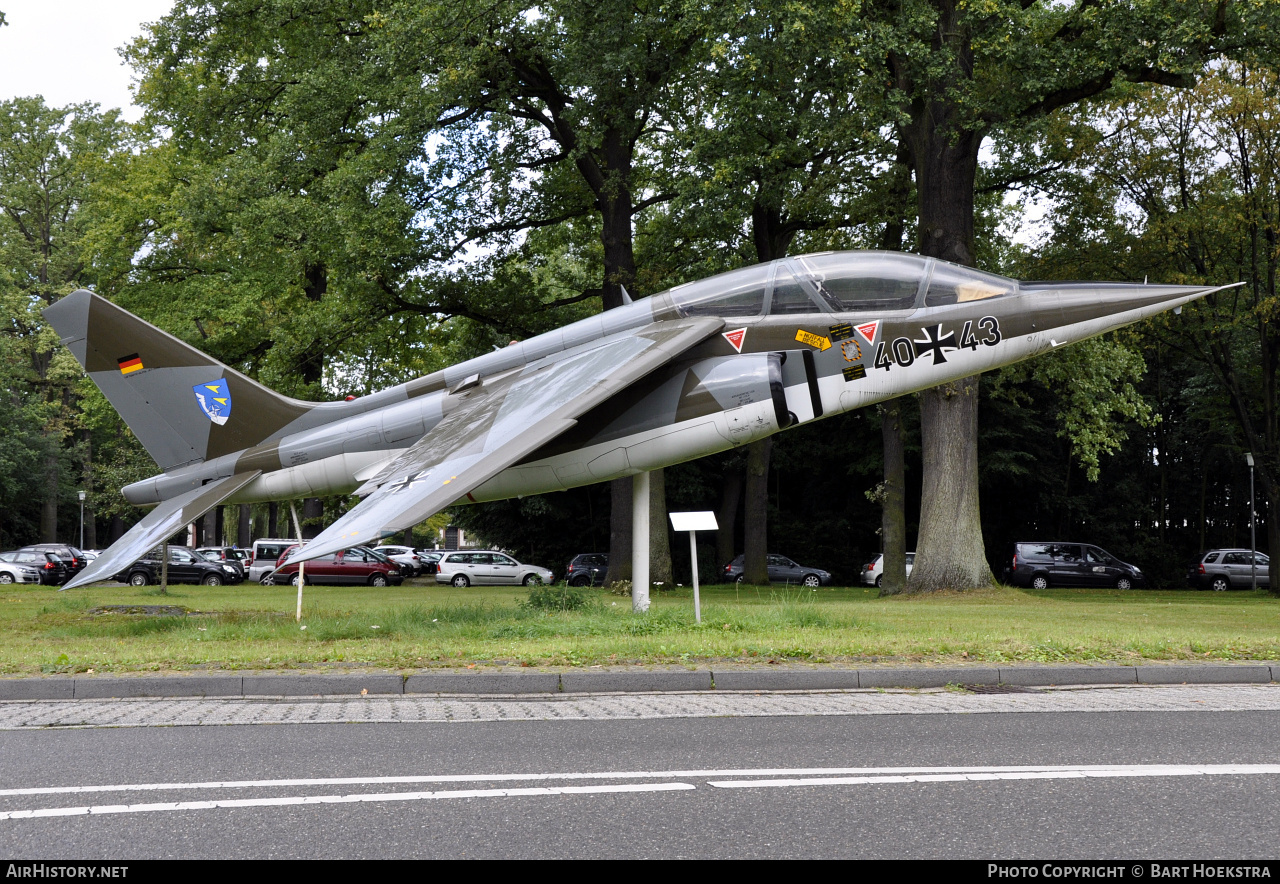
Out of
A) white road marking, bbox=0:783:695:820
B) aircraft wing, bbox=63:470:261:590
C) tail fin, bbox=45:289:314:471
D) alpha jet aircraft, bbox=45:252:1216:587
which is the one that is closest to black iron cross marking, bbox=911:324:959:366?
alpha jet aircraft, bbox=45:252:1216:587

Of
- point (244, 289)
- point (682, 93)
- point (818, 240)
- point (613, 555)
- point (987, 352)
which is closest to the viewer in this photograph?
point (987, 352)

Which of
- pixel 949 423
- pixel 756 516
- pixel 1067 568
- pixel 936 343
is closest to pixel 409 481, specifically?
pixel 936 343

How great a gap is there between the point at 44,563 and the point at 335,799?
35039mm

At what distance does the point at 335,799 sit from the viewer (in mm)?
4699

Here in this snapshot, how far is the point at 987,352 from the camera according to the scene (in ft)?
39.5

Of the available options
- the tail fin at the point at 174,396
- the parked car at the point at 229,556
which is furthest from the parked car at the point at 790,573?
the tail fin at the point at 174,396

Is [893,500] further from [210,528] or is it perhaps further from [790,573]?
[210,528]

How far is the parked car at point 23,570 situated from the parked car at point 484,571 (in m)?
13.4

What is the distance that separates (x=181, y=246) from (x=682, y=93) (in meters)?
19.3

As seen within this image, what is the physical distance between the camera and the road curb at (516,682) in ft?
27.2

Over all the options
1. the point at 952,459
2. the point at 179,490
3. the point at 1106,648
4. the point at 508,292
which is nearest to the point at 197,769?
the point at 1106,648

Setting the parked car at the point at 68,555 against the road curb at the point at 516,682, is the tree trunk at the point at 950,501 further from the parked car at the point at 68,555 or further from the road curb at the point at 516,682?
the parked car at the point at 68,555

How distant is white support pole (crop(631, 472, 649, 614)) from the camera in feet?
41.0
